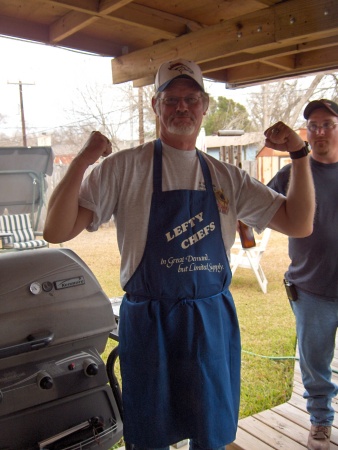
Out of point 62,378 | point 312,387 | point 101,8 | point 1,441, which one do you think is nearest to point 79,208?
point 62,378

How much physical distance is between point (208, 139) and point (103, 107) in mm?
3883

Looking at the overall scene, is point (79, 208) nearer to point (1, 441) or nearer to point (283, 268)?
point (1, 441)

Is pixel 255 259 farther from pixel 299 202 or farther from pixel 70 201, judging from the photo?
pixel 70 201

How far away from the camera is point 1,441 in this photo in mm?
1384

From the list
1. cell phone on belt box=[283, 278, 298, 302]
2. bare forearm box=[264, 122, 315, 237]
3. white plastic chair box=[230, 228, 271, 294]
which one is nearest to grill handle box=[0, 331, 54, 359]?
bare forearm box=[264, 122, 315, 237]

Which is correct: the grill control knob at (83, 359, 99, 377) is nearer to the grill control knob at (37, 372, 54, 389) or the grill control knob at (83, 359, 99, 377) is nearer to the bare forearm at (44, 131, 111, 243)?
the grill control knob at (37, 372, 54, 389)

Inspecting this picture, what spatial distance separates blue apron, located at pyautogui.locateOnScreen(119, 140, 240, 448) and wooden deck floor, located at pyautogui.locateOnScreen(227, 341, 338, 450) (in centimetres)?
100

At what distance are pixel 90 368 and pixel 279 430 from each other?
4.43ft

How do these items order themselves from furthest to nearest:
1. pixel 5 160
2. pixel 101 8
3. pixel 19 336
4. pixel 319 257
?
pixel 5 160 → pixel 319 257 → pixel 101 8 → pixel 19 336

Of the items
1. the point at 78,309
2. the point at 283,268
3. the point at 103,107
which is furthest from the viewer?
the point at 103,107

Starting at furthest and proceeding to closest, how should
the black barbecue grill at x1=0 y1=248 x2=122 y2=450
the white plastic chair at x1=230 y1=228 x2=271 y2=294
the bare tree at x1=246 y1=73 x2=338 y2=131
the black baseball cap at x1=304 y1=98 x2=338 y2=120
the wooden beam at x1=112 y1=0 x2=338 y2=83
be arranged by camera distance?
1. the bare tree at x1=246 y1=73 x2=338 y2=131
2. the white plastic chair at x1=230 y1=228 x2=271 y2=294
3. the black baseball cap at x1=304 y1=98 x2=338 y2=120
4. the wooden beam at x1=112 y1=0 x2=338 y2=83
5. the black barbecue grill at x1=0 y1=248 x2=122 y2=450

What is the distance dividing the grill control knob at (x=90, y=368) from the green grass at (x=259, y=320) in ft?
6.34

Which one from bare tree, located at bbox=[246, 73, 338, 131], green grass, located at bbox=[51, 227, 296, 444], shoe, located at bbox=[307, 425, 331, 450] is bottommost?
green grass, located at bbox=[51, 227, 296, 444]

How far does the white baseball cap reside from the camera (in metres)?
1.53
